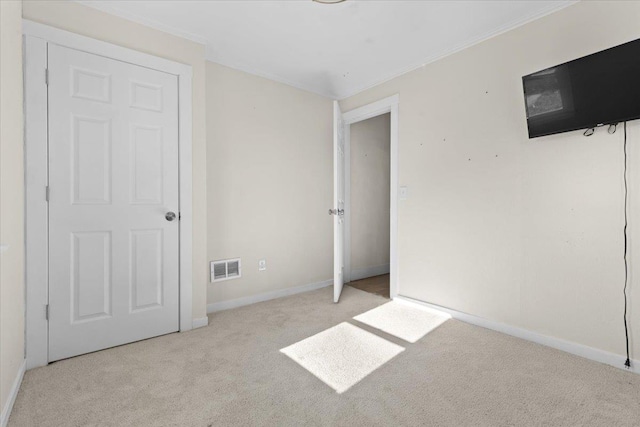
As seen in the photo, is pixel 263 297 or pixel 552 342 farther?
pixel 263 297

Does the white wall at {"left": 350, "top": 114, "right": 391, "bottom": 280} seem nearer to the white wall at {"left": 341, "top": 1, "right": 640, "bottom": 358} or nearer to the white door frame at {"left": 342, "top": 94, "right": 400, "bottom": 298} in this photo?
the white door frame at {"left": 342, "top": 94, "right": 400, "bottom": 298}

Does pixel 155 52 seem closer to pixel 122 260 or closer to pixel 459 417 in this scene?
pixel 122 260

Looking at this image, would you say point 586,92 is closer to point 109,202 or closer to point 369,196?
point 369,196

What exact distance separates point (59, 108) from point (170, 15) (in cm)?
102

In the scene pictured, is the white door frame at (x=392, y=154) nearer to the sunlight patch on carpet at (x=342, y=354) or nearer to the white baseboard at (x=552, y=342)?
the white baseboard at (x=552, y=342)

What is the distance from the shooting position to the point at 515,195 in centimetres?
238

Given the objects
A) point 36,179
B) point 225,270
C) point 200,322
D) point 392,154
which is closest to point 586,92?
point 392,154

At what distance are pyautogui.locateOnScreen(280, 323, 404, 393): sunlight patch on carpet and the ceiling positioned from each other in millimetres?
2426

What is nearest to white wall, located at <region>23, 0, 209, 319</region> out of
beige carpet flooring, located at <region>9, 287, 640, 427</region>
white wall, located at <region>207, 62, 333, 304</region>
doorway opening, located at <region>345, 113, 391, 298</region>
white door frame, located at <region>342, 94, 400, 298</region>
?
white wall, located at <region>207, 62, 333, 304</region>

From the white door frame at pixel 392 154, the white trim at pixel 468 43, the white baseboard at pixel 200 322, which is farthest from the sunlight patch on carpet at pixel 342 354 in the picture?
the white trim at pixel 468 43

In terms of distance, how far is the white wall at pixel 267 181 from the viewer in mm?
2951

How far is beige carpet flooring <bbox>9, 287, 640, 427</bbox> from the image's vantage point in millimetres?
1470

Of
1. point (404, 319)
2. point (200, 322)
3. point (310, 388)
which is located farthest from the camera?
point (404, 319)

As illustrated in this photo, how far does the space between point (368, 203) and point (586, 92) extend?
2642 millimetres
